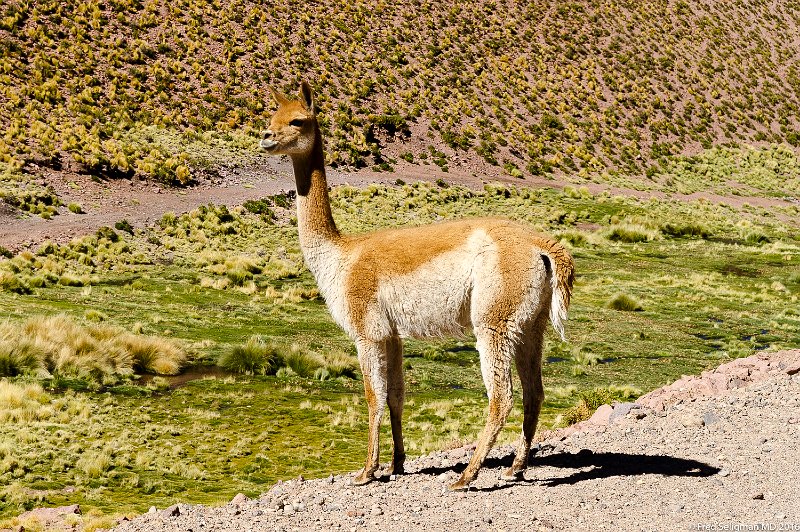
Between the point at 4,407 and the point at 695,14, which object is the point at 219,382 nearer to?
the point at 4,407

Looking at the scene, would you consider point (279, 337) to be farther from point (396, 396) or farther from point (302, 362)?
point (396, 396)

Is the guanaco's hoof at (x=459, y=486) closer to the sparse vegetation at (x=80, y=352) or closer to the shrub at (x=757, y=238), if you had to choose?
the sparse vegetation at (x=80, y=352)

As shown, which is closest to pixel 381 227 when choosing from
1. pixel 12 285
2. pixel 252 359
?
pixel 12 285

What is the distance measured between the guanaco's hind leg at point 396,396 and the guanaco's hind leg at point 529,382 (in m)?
1.06

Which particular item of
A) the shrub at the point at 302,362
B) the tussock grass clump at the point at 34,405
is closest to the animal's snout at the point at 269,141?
the tussock grass clump at the point at 34,405

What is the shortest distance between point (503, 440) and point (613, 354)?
8945mm

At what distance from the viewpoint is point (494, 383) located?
777cm

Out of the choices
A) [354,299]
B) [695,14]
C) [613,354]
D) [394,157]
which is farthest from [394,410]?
[695,14]

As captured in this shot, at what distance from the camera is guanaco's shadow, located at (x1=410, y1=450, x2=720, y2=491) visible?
25.8 ft

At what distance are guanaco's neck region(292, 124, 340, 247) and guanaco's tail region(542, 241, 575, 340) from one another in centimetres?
207

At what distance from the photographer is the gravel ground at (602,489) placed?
264 inches

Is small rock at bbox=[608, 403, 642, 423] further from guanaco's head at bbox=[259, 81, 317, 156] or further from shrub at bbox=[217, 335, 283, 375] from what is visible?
shrub at bbox=[217, 335, 283, 375]

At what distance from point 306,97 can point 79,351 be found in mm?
8968

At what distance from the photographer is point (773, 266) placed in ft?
114
